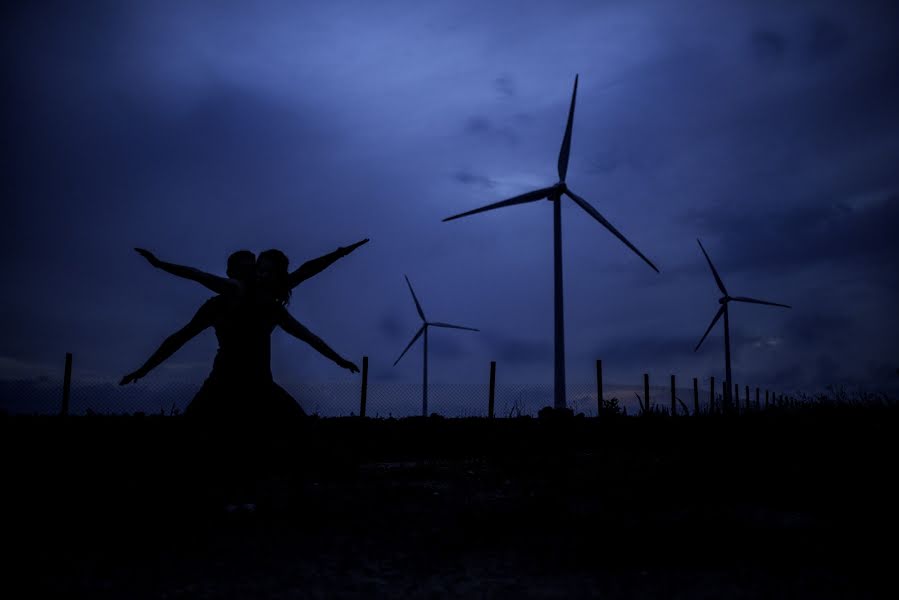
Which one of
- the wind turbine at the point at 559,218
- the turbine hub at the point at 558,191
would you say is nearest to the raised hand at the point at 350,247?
the wind turbine at the point at 559,218

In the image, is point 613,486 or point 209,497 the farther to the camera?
point 613,486

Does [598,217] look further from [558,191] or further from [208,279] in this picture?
[208,279]

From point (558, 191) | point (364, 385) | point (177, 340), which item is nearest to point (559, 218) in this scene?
point (558, 191)

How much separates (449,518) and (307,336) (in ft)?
8.88

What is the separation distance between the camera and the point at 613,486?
6387 millimetres

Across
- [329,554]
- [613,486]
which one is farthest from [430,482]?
[329,554]

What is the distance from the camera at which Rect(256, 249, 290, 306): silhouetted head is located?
658 centimetres

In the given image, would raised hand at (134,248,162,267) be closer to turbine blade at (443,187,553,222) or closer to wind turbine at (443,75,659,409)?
wind turbine at (443,75,659,409)

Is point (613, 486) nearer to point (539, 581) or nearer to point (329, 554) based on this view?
point (539, 581)

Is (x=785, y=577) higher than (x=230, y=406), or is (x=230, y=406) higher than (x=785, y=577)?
(x=230, y=406)

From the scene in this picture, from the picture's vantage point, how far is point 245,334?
645 centimetres

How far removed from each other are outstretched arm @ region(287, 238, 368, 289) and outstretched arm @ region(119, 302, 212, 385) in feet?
3.28

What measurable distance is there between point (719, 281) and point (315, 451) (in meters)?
28.2

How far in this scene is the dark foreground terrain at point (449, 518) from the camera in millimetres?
3607
